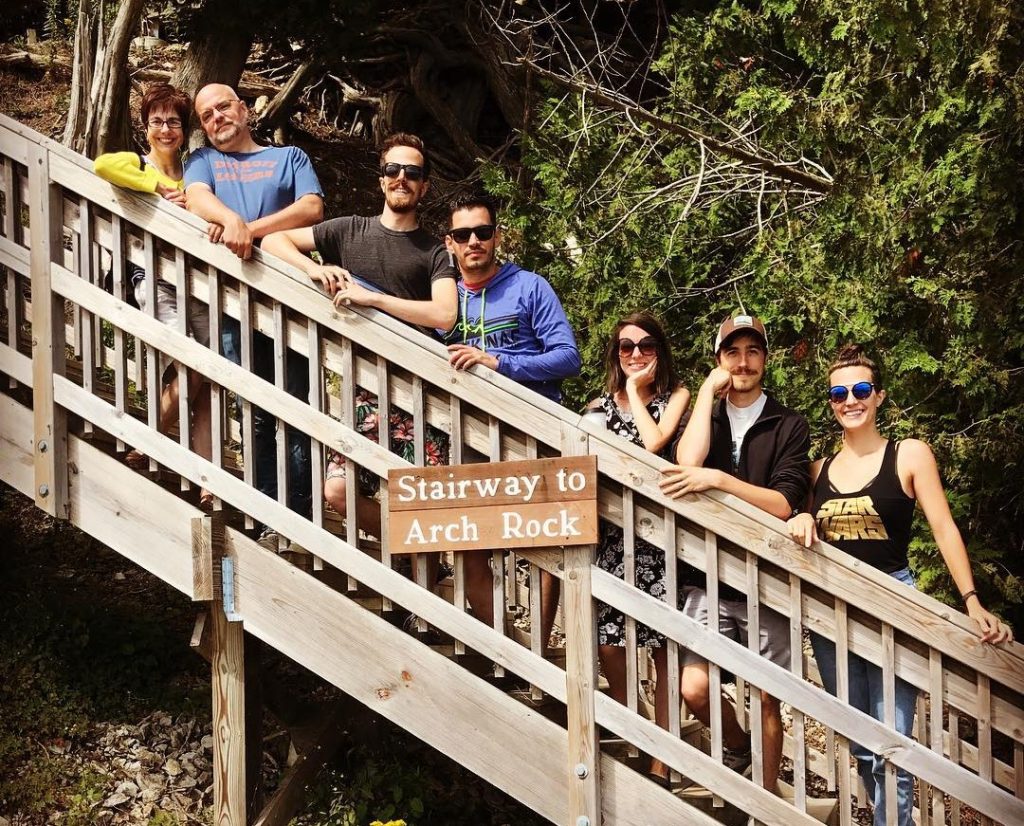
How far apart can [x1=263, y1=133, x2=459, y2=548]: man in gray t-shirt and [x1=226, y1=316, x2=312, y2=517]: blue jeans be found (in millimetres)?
198

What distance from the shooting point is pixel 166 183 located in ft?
16.3

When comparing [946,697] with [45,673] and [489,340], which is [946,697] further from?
[45,673]

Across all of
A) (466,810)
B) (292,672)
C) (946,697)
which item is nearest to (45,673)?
(292,672)

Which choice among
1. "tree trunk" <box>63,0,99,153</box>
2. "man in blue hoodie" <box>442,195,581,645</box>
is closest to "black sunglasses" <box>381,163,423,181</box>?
"man in blue hoodie" <box>442,195,581,645</box>

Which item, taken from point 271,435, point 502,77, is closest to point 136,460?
point 271,435

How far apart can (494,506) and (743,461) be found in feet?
2.97

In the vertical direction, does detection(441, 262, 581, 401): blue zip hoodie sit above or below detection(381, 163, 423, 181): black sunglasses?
below

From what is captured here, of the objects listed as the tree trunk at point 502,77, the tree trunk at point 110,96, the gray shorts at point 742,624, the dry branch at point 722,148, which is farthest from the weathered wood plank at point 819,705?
the tree trunk at point 502,77

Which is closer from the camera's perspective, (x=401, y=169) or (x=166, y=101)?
(x=401, y=169)

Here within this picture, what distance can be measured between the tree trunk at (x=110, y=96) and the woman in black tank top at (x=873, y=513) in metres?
6.83

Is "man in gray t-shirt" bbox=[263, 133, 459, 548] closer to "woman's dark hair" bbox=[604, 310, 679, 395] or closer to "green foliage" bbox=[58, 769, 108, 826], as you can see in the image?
"woman's dark hair" bbox=[604, 310, 679, 395]

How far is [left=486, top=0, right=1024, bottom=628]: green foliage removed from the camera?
5.91m

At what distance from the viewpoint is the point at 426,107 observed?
13406mm

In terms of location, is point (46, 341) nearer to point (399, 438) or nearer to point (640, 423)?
point (399, 438)
